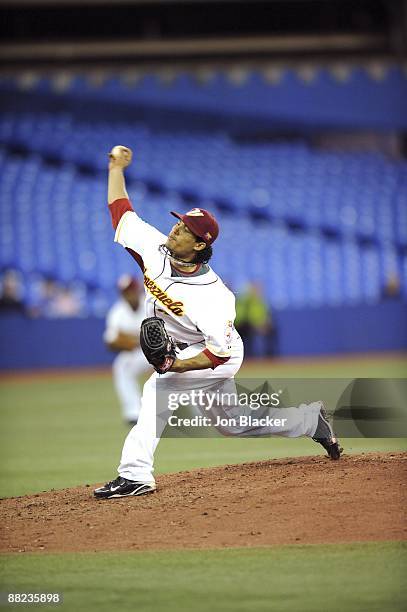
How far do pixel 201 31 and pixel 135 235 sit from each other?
68.4ft

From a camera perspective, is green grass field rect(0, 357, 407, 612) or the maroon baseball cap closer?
green grass field rect(0, 357, 407, 612)

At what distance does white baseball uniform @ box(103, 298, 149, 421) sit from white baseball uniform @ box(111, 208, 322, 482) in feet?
18.1

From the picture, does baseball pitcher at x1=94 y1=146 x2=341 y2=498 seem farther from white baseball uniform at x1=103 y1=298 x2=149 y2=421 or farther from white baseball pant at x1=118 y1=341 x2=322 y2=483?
white baseball uniform at x1=103 y1=298 x2=149 y2=421

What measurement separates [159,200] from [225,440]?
12.7 meters

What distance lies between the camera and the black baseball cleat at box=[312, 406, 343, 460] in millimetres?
7180

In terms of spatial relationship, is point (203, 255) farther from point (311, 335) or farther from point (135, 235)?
point (311, 335)

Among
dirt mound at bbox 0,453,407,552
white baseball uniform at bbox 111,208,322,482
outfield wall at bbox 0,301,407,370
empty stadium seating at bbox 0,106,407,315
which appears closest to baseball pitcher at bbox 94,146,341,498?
white baseball uniform at bbox 111,208,322,482

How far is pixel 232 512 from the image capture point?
21.0 feet

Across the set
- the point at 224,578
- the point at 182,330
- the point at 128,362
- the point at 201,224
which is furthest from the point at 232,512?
the point at 128,362

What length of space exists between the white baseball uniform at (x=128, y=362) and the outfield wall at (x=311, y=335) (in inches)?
304

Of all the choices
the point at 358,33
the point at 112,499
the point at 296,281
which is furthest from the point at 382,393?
the point at 358,33

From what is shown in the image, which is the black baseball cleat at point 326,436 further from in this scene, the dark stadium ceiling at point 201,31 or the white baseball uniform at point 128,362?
the dark stadium ceiling at point 201,31

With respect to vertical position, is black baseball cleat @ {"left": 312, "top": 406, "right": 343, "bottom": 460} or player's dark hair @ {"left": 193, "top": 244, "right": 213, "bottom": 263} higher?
player's dark hair @ {"left": 193, "top": 244, "right": 213, "bottom": 263}

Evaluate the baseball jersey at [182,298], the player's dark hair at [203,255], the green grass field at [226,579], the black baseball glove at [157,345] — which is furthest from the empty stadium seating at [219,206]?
the green grass field at [226,579]
